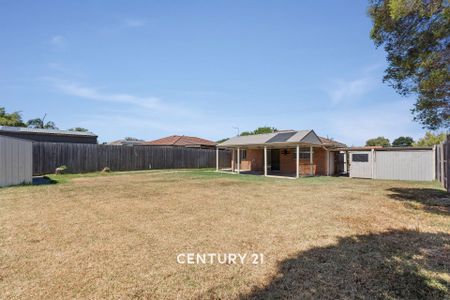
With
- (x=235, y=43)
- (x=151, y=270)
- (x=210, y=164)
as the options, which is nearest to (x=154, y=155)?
(x=210, y=164)

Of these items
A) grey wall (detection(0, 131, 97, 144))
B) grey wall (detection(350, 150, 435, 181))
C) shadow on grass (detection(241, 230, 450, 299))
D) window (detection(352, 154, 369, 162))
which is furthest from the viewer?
grey wall (detection(0, 131, 97, 144))

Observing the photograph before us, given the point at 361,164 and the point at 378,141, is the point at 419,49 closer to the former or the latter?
the point at 361,164

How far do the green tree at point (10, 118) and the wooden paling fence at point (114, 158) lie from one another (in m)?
22.7

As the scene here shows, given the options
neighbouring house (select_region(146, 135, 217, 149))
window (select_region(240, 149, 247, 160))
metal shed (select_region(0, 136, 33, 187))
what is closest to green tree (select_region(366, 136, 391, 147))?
neighbouring house (select_region(146, 135, 217, 149))

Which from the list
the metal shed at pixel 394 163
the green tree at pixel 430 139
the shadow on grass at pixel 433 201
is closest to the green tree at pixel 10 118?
the metal shed at pixel 394 163

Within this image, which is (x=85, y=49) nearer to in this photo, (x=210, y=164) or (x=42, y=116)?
(x=210, y=164)

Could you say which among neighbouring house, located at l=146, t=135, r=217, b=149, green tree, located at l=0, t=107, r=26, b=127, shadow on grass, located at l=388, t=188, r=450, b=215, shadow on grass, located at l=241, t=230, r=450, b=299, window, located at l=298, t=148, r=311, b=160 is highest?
green tree, located at l=0, t=107, r=26, b=127

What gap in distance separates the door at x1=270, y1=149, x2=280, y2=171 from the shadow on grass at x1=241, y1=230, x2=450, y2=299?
17437 millimetres

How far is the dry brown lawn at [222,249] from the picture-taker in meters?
2.75

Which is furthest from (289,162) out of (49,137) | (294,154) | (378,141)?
(378,141)

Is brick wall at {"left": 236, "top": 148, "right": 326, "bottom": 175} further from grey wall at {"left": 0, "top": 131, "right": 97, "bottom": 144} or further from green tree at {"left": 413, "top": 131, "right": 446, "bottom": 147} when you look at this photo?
green tree at {"left": 413, "top": 131, "right": 446, "bottom": 147}

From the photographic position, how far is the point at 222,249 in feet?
12.7

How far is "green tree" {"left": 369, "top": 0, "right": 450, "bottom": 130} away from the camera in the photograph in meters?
6.04

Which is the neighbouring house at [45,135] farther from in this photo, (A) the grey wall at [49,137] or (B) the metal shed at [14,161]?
(B) the metal shed at [14,161]
